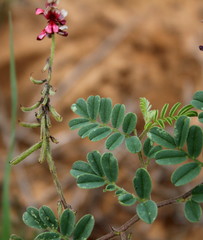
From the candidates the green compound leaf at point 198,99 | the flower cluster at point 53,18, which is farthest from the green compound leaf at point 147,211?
the flower cluster at point 53,18

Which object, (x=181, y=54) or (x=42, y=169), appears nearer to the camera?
(x=42, y=169)

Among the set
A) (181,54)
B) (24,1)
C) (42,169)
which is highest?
(24,1)

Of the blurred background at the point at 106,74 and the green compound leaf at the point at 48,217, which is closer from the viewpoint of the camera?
the green compound leaf at the point at 48,217

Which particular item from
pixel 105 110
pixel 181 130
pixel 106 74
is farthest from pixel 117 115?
pixel 106 74

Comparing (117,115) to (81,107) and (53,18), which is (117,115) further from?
(53,18)

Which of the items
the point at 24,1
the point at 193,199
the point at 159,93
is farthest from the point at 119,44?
the point at 193,199

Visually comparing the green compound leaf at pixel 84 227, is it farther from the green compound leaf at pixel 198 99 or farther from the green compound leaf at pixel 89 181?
the green compound leaf at pixel 198 99

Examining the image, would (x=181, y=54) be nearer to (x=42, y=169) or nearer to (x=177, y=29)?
(x=177, y=29)
